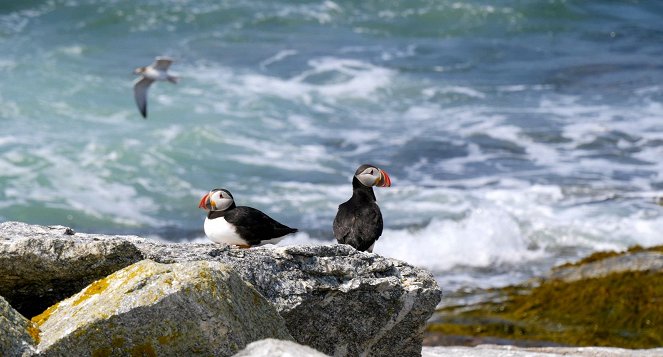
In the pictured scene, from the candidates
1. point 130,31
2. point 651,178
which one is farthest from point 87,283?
point 130,31

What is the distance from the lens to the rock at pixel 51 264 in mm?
6277

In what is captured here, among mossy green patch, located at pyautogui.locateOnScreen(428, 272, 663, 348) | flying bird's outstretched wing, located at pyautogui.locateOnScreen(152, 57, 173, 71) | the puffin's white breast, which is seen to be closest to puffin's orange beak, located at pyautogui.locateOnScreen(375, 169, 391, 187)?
the puffin's white breast

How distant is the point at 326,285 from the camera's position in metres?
7.07

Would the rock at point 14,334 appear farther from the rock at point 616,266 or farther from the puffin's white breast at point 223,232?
the rock at point 616,266

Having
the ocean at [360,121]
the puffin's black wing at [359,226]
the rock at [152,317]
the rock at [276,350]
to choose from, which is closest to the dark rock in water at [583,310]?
the ocean at [360,121]

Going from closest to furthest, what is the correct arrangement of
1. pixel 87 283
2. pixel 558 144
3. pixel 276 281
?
pixel 87 283 < pixel 276 281 < pixel 558 144

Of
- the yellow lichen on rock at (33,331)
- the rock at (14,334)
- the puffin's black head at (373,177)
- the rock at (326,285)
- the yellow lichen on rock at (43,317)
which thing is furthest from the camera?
the puffin's black head at (373,177)

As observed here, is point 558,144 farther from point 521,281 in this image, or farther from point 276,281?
point 276,281

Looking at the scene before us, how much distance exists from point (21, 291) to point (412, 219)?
13.7 meters

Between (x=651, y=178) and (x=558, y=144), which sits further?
(x=558, y=144)

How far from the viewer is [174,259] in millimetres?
6691

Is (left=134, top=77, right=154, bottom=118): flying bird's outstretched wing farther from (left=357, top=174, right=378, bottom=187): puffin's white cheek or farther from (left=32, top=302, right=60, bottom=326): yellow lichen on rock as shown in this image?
(left=32, top=302, right=60, bottom=326): yellow lichen on rock

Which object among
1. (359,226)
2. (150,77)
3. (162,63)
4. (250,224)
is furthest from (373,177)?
(150,77)

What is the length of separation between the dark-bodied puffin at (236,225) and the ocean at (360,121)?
25.9 ft
